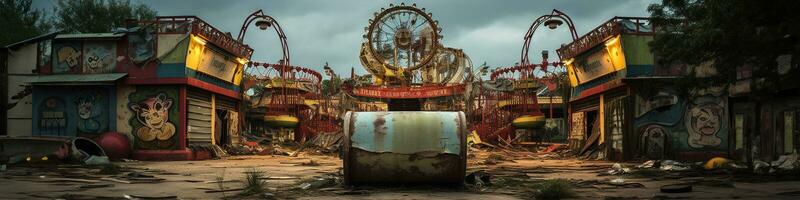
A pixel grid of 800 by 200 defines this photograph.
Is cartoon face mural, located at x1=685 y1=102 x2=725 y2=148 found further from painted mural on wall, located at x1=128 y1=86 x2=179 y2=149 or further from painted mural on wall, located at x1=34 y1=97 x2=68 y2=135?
painted mural on wall, located at x1=34 y1=97 x2=68 y2=135

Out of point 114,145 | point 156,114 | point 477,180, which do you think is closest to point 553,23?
point 156,114

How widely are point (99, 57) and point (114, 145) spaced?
12.0 feet

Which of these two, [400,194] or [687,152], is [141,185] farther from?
[687,152]

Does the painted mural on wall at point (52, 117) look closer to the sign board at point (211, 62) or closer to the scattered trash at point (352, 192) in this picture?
the sign board at point (211, 62)

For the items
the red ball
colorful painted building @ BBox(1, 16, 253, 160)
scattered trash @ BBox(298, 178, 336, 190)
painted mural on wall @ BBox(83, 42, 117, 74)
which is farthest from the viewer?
painted mural on wall @ BBox(83, 42, 117, 74)

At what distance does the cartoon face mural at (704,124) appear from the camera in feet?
70.9

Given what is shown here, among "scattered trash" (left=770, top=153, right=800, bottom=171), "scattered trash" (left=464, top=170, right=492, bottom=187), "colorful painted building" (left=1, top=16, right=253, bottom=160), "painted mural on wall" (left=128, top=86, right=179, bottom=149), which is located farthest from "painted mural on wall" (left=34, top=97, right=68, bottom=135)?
"scattered trash" (left=770, top=153, right=800, bottom=171)

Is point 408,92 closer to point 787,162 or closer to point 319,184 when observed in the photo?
point 787,162

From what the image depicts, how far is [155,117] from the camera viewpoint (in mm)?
23578

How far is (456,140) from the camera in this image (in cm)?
927

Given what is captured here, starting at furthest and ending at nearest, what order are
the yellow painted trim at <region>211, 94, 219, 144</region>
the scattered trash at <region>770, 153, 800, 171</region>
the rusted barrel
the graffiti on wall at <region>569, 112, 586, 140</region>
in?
1. the graffiti on wall at <region>569, 112, 586, 140</region>
2. the yellow painted trim at <region>211, 94, 219, 144</region>
3. the scattered trash at <region>770, 153, 800, 171</region>
4. the rusted barrel

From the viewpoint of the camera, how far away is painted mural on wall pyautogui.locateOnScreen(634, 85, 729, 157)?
21594 millimetres

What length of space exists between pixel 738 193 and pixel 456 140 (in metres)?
3.87

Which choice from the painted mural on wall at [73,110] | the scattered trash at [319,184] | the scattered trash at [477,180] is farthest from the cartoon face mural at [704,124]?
the painted mural on wall at [73,110]
